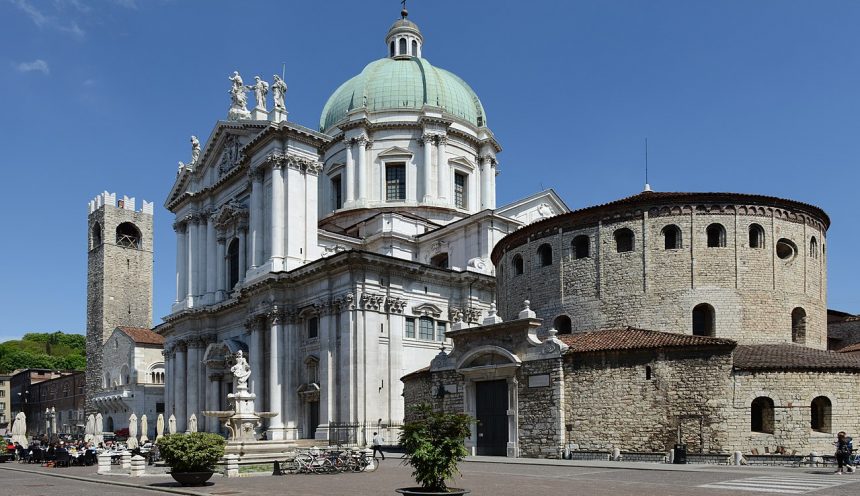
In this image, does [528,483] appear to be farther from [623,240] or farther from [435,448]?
[623,240]

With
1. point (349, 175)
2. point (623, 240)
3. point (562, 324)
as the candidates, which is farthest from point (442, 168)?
point (623, 240)

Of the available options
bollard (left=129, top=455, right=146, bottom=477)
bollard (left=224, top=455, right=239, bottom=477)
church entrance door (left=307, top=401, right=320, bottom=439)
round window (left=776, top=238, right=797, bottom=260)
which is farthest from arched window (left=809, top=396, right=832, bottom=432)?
church entrance door (left=307, top=401, right=320, bottom=439)

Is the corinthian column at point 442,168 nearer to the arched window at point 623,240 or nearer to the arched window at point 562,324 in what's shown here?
the arched window at point 562,324

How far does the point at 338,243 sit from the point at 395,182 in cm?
959

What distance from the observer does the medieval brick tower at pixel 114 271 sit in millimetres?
93706

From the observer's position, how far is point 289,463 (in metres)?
26.6

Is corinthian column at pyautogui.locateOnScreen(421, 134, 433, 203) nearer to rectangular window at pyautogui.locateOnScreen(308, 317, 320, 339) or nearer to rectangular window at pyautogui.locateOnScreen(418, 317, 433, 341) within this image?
rectangular window at pyautogui.locateOnScreen(418, 317, 433, 341)

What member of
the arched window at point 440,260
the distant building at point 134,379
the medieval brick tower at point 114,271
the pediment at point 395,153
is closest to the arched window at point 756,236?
the arched window at point 440,260

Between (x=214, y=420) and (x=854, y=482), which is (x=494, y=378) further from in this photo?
(x=214, y=420)

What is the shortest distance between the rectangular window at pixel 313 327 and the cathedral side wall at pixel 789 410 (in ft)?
85.4

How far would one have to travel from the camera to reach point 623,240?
36781 millimetres

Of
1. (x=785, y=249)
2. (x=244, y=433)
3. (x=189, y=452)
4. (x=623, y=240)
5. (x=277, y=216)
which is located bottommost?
(x=244, y=433)

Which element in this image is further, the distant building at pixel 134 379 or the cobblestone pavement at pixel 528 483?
the distant building at pixel 134 379

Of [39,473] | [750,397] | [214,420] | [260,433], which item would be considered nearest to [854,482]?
[750,397]
